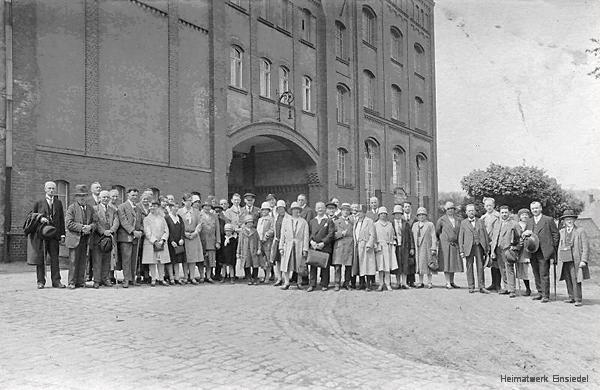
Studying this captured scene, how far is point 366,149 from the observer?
102ft

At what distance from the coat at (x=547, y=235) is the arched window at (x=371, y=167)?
20544mm

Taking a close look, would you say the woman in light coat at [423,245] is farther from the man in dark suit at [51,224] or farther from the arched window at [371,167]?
the arched window at [371,167]

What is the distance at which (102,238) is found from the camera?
10.7m

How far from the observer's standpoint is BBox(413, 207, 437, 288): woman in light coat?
12.1m

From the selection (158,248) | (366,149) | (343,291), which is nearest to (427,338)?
(343,291)

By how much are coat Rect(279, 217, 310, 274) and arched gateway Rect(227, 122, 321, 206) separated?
44.4 ft

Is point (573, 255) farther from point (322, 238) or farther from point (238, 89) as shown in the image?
point (238, 89)

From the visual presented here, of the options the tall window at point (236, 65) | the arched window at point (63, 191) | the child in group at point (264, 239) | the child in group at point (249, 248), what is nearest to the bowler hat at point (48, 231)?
the child in group at point (249, 248)

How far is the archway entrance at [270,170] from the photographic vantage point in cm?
2683

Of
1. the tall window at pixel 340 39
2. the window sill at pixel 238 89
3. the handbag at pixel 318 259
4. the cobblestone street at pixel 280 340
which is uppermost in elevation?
the tall window at pixel 340 39

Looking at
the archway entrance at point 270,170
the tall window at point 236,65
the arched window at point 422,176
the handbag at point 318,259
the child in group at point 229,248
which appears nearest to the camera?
the handbag at point 318,259

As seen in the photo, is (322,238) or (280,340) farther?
(322,238)

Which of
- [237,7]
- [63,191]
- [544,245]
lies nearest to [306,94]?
[237,7]

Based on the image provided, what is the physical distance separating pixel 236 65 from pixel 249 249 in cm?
1218
